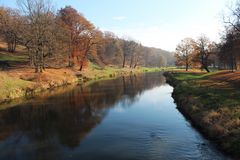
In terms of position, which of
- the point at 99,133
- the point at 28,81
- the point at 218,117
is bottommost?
the point at 99,133

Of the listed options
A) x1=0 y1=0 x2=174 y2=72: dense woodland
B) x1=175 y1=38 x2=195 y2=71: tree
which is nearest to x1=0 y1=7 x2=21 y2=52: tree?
x1=0 y1=0 x2=174 y2=72: dense woodland

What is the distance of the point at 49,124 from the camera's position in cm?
2306

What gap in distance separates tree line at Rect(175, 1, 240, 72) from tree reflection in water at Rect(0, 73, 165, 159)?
26043mm

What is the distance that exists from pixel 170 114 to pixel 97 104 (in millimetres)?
9579

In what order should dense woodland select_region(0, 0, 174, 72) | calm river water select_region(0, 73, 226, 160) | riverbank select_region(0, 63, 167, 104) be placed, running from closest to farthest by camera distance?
calm river water select_region(0, 73, 226, 160) < riverbank select_region(0, 63, 167, 104) < dense woodland select_region(0, 0, 174, 72)

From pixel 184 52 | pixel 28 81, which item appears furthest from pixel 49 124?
pixel 184 52

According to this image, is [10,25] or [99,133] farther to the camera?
[10,25]

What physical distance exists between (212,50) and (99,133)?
62.2 meters

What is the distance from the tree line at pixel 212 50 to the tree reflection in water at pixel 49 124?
85.4 feet

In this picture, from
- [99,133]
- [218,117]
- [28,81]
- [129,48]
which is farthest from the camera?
[129,48]

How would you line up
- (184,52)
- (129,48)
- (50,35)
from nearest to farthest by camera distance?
(50,35), (184,52), (129,48)

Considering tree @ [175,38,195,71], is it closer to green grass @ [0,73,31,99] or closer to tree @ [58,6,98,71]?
tree @ [58,6,98,71]

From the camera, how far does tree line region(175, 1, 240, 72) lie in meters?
50.3

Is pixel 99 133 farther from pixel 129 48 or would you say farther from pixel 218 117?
pixel 129 48
